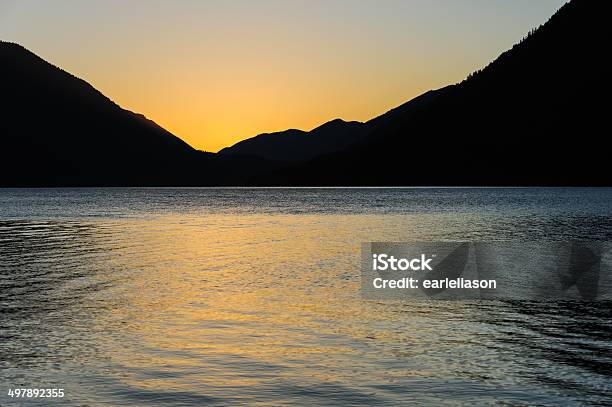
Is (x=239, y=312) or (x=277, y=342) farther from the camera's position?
(x=239, y=312)

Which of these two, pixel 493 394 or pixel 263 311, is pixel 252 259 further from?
pixel 493 394

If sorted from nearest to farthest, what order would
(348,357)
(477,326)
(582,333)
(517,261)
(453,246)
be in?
(348,357) < (582,333) < (477,326) < (517,261) < (453,246)

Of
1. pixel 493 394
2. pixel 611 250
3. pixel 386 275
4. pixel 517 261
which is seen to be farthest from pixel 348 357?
pixel 611 250

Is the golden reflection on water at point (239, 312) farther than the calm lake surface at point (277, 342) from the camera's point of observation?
Yes

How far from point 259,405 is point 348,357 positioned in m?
4.90

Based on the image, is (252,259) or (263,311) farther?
(252,259)

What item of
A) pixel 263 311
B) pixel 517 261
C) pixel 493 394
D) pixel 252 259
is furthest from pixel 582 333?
pixel 252 259

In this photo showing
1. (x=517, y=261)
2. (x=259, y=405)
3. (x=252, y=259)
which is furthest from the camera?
(x=252, y=259)

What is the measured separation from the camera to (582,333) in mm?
23531

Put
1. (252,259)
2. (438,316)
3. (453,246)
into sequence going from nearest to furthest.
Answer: (438,316) < (252,259) < (453,246)

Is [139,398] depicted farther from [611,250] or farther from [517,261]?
[611,250]

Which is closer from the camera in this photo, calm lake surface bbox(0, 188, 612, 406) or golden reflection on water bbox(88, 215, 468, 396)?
calm lake surface bbox(0, 188, 612, 406)

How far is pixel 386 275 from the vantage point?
41.8 metres

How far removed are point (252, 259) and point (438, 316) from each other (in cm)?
2561
